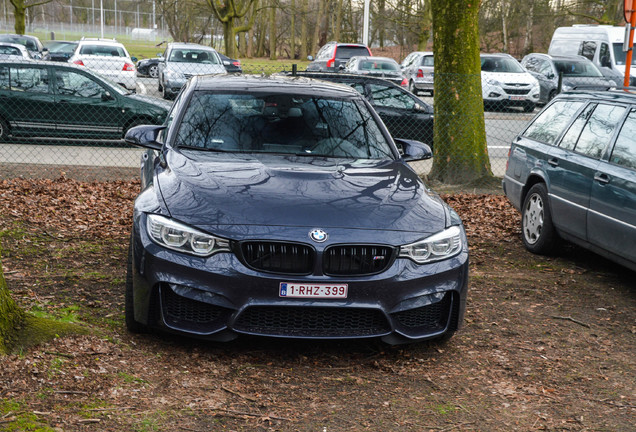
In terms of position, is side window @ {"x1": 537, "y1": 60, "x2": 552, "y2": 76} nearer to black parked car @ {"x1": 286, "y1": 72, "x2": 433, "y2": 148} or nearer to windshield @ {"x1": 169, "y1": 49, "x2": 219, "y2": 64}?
windshield @ {"x1": 169, "y1": 49, "x2": 219, "y2": 64}

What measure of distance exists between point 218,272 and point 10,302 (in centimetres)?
113

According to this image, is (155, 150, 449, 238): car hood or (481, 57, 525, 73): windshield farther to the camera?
(481, 57, 525, 73): windshield

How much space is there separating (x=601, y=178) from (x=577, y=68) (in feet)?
65.7

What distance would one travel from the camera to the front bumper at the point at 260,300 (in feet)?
14.1

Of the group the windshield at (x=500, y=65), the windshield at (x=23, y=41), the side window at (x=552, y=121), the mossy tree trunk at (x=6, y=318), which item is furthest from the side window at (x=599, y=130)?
the windshield at (x=23, y=41)

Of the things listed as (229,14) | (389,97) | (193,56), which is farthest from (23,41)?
(389,97)

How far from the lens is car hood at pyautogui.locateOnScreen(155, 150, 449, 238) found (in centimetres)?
445

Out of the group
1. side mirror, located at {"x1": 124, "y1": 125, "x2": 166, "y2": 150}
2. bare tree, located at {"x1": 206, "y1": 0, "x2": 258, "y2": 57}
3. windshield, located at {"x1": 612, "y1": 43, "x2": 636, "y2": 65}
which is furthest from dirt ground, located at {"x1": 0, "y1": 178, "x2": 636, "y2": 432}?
bare tree, located at {"x1": 206, "y1": 0, "x2": 258, "y2": 57}

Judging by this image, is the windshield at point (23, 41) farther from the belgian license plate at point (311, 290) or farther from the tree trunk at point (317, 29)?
the belgian license plate at point (311, 290)

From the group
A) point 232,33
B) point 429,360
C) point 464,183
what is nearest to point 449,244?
point 429,360

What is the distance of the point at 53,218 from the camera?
7.94 metres

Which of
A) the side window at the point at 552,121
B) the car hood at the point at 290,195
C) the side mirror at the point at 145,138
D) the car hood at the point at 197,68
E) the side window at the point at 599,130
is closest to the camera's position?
the car hood at the point at 290,195

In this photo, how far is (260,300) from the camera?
4309 mm

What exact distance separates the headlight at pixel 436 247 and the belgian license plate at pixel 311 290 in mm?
411
